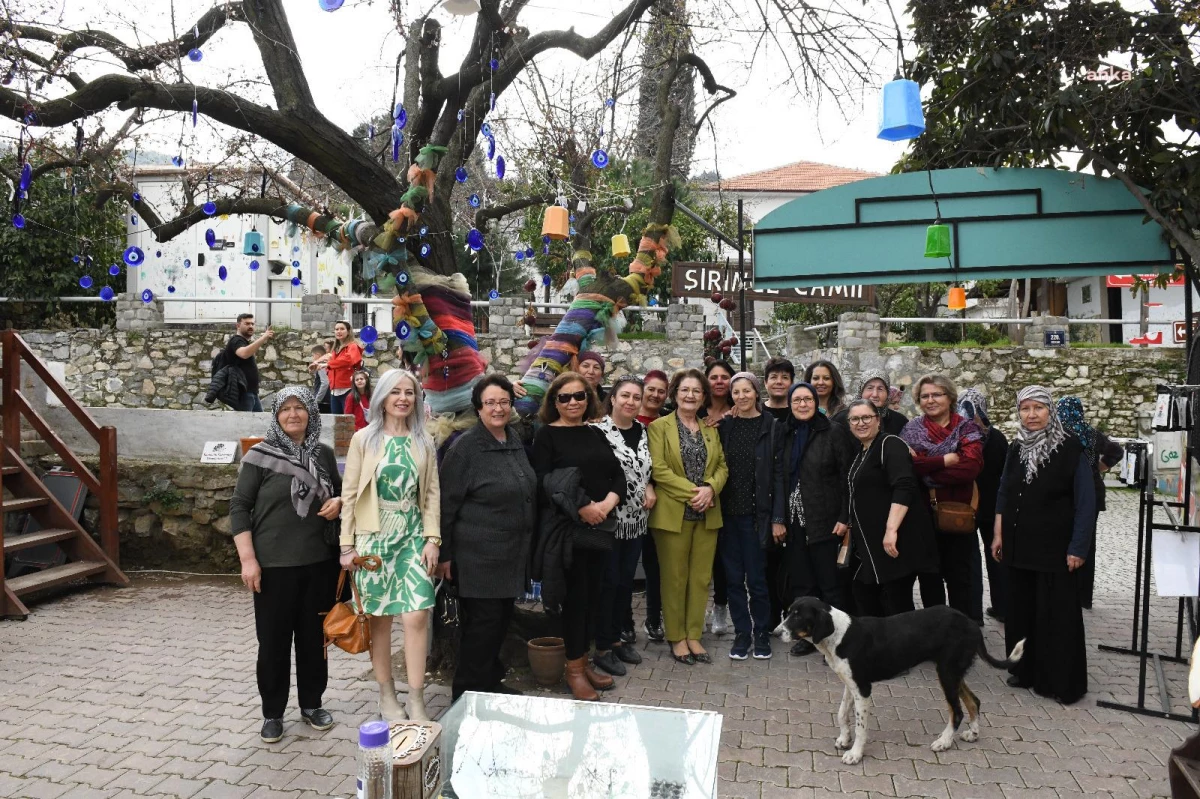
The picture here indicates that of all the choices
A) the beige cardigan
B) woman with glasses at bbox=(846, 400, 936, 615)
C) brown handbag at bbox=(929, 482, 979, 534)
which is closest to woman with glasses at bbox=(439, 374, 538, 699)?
the beige cardigan

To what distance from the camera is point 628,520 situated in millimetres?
4969

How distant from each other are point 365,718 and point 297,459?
54.8 inches

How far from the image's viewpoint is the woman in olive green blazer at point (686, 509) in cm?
517

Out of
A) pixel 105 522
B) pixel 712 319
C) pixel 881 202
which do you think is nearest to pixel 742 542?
pixel 881 202

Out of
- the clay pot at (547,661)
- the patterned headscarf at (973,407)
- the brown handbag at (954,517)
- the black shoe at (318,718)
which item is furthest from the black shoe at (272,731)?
the patterned headscarf at (973,407)

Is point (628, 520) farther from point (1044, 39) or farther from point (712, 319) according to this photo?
point (712, 319)

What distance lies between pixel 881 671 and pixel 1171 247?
3.61 meters

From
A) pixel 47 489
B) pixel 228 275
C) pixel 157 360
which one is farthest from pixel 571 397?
pixel 228 275

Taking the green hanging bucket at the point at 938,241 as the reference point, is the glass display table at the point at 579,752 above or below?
below

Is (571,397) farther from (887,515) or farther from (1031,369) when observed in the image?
(1031,369)

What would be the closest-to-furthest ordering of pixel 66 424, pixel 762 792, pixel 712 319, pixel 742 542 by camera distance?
1. pixel 762 792
2. pixel 742 542
3. pixel 66 424
4. pixel 712 319

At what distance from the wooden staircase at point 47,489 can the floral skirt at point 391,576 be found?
396 centimetres

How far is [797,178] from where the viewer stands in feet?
117

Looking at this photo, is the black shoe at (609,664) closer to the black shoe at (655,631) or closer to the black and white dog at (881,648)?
the black shoe at (655,631)
